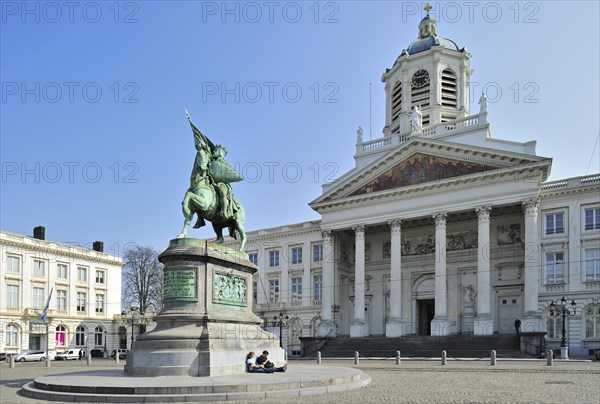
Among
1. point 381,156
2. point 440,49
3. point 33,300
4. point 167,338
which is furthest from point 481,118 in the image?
point 33,300

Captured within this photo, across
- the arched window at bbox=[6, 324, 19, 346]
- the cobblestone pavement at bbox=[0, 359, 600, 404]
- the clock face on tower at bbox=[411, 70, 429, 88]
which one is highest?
the clock face on tower at bbox=[411, 70, 429, 88]

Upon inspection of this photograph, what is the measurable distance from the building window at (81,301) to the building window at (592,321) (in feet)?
167

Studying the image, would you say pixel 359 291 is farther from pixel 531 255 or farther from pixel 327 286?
pixel 531 255

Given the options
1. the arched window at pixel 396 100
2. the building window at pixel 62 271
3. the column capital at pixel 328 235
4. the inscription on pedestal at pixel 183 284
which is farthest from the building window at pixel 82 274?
the inscription on pedestal at pixel 183 284

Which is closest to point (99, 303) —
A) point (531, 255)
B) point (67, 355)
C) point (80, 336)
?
point (80, 336)

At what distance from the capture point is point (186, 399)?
1365 cm

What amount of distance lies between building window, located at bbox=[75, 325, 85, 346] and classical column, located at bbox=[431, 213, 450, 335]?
40.0m

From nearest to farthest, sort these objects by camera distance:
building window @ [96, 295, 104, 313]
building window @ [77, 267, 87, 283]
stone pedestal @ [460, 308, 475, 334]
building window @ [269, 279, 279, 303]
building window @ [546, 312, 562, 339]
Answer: building window @ [546, 312, 562, 339]
stone pedestal @ [460, 308, 475, 334]
building window @ [269, 279, 279, 303]
building window @ [77, 267, 87, 283]
building window @ [96, 295, 104, 313]

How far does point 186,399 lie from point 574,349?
39.6 m

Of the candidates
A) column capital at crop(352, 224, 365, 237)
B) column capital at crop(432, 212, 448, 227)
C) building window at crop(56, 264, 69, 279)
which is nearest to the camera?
column capital at crop(432, 212, 448, 227)

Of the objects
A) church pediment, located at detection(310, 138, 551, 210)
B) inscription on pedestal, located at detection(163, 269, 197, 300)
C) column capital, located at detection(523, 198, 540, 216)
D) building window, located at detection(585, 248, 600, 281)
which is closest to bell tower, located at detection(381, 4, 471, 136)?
church pediment, located at detection(310, 138, 551, 210)

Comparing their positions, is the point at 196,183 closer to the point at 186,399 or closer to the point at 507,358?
the point at 186,399

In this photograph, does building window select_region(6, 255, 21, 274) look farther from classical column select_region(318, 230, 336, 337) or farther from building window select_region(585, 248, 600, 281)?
building window select_region(585, 248, 600, 281)

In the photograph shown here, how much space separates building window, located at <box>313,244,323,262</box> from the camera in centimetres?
6166
